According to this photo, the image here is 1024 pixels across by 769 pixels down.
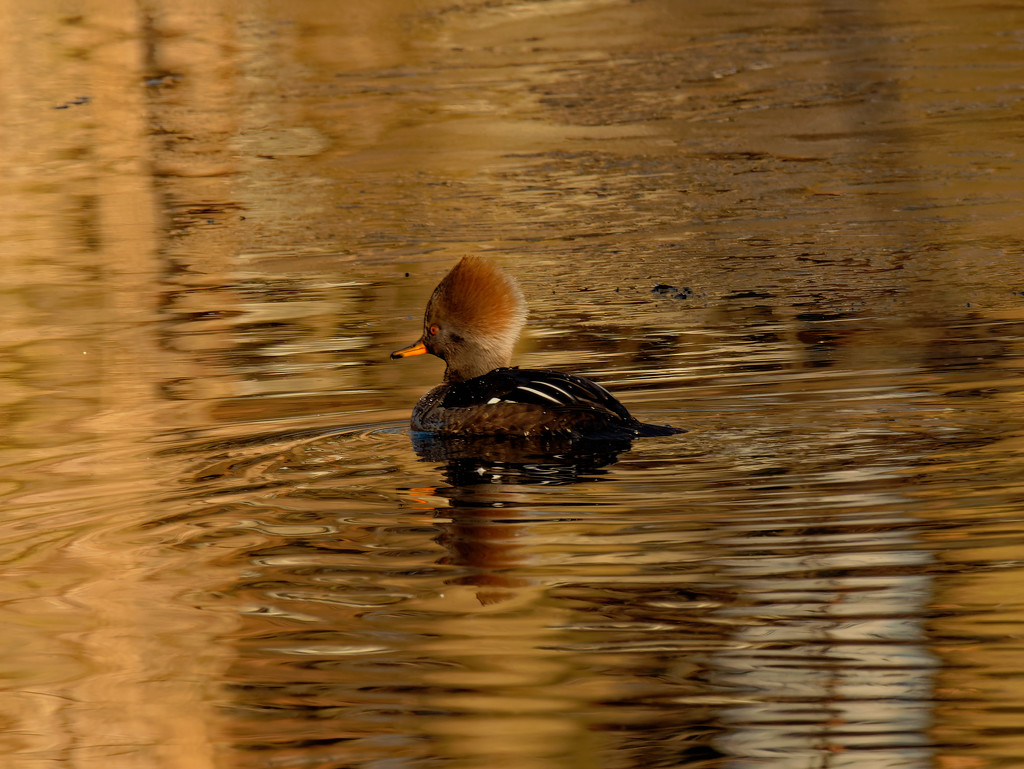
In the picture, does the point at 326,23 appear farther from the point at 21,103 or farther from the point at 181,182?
the point at 181,182

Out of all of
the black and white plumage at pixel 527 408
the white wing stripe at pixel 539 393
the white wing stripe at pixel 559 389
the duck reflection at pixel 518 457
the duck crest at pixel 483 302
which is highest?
the duck crest at pixel 483 302

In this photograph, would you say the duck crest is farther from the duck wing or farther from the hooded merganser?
the duck wing

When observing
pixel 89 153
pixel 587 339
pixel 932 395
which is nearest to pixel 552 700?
pixel 932 395

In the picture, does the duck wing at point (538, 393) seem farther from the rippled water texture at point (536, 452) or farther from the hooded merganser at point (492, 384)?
the rippled water texture at point (536, 452)

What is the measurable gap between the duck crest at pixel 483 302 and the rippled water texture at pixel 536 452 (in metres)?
0.57

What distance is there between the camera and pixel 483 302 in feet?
25.4

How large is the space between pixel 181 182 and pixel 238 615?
9941 millimetres

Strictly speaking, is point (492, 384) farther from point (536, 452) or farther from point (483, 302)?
point (483, 302)

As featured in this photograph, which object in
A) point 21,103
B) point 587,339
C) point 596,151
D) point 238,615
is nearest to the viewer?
point 238,615

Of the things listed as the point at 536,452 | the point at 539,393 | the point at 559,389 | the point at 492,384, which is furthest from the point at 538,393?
the point at 492,384

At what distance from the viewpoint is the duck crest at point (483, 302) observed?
25.4 feet

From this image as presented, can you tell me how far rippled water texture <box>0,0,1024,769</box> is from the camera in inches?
173

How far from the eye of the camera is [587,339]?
9.14 metres

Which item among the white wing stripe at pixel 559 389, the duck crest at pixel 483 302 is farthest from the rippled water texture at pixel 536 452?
the duck crest at pixel 483 302
